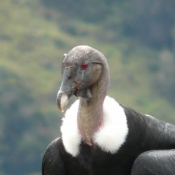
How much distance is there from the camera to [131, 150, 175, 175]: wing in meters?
11.3

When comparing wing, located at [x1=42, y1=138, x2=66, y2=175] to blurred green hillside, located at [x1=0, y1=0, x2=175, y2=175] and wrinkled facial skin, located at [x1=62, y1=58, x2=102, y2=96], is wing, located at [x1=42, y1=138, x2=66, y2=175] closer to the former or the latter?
wrinkled facial skin, located at [x1=62, y1=58, x2=102, y2=96]

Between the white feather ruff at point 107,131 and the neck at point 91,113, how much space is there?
0.19ft

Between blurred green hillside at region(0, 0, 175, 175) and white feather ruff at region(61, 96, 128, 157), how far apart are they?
42.0m

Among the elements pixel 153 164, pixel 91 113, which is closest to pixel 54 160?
pixel 91 113

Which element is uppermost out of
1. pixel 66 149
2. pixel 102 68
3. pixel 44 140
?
pixel 102 68

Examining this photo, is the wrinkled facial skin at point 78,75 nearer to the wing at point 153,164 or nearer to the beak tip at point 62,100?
the beak tip at point 62,100

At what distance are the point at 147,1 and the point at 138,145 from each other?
7292 cm

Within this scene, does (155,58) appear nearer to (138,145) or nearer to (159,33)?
(159,33)

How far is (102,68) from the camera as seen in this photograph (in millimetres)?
11094

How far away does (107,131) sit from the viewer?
37.0 ft

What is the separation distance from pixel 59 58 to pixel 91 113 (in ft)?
184

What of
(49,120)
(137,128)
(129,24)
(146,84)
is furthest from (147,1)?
(137,128)

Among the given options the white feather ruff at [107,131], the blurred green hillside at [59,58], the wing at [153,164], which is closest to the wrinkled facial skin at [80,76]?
the white feather ruff at [107,131]

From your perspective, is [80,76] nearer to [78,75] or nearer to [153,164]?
[78,75]
